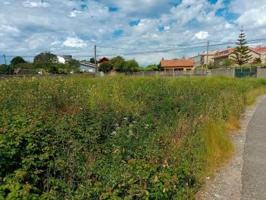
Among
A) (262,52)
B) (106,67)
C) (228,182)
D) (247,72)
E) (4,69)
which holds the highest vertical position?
(262,52)

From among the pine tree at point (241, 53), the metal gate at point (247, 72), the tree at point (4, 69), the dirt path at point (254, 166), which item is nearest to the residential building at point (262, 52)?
the pine tree at point (241, 53)

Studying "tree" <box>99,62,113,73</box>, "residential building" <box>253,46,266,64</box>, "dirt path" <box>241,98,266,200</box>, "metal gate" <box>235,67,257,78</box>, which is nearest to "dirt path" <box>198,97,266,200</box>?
"dirt path" <box>241,98,266,200</box>

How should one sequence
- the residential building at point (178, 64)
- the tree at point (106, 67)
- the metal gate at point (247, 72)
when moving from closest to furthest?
1. the metal gate at point (247, 72)
2. the tree at point (106, 67)
3. the residential building at point (178, 64)

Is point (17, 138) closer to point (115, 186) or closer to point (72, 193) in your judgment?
point (72, 193)

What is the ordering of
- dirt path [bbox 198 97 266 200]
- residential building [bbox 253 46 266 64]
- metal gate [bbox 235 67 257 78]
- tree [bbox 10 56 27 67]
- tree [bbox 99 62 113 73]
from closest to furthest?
1. dirt path [bbox 198 97 266 200]
2. metal gate [bbox 235 67 257 78]
3. tree [bbox 10 56 27 67]
4. tree [bbox 99 62 113 73]
5. residential building [bbox 253 46 266 64]

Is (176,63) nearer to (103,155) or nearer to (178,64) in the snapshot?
(178,64)

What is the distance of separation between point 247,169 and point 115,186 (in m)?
3.31

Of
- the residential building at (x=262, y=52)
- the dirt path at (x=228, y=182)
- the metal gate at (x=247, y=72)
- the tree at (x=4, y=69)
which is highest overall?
the residential building at (x=262, y=52)

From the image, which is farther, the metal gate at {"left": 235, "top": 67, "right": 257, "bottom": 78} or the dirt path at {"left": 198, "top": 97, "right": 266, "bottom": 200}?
the metal gate at {"left": 235, "top": 67, "right": 257, "bottom": 78}

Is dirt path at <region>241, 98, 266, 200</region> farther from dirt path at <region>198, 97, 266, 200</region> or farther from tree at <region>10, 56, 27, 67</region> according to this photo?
tree at <region>10, 56, 27, 67</region>

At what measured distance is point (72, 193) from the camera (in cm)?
321

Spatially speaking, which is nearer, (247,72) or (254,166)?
(254,166)

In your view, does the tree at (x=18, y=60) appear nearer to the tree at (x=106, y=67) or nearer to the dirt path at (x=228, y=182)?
the tree at (x=106, y=67)

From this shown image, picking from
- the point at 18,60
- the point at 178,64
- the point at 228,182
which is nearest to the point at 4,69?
the point at 18,60
